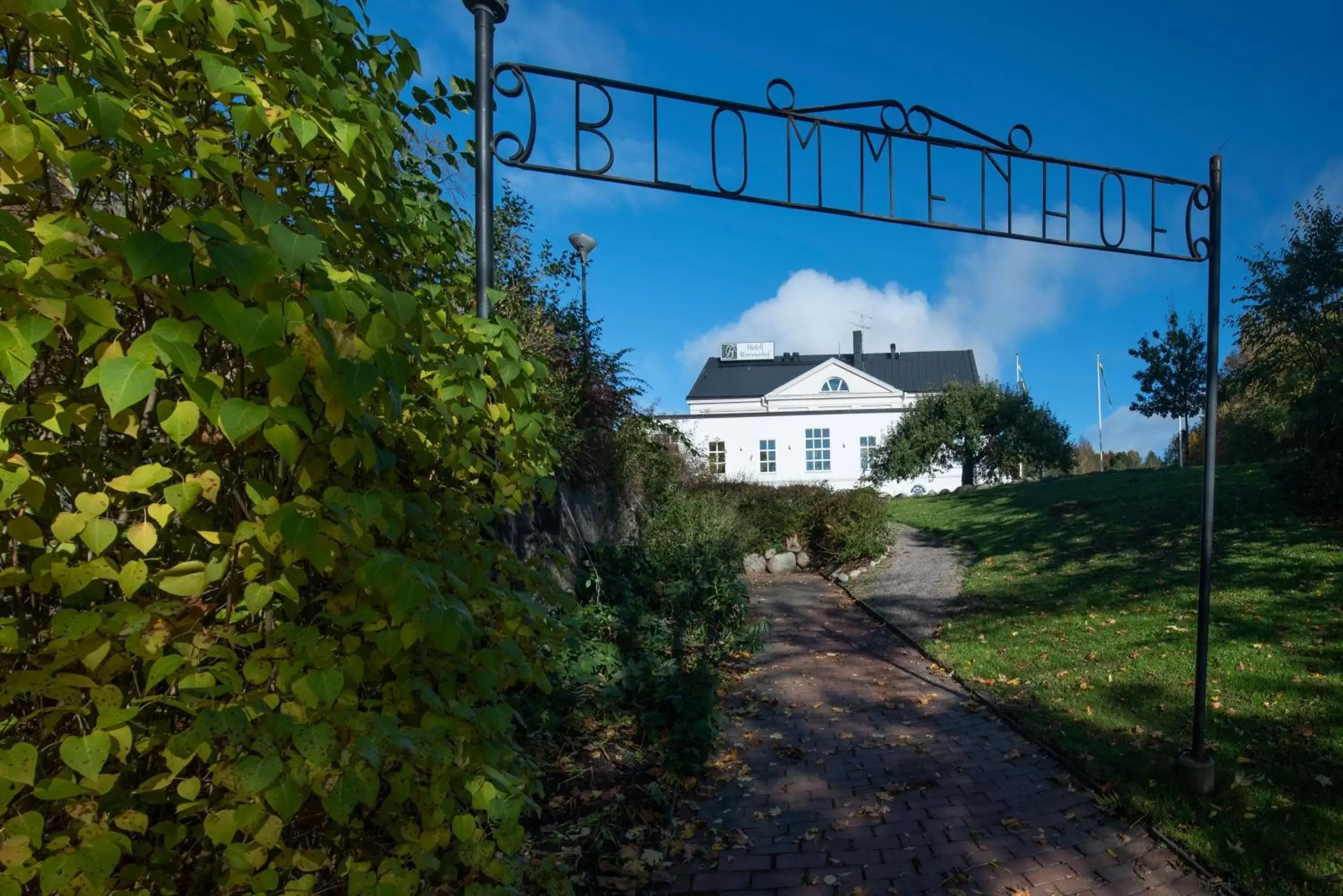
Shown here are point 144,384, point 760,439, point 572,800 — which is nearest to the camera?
point 144,384

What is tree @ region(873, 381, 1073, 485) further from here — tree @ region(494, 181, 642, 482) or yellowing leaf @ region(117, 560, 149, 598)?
yellowing leaf @ region(117, 560, 149, 598)

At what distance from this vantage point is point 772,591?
10.9m

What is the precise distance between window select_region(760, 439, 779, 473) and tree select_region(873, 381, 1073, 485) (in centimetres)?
705

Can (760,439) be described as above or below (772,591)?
above

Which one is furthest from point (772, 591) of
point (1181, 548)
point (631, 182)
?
point (631, 182)

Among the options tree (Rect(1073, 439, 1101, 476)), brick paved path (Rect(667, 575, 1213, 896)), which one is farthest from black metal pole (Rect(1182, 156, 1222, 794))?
tree (Rect(1073, 439, 1101, 476))

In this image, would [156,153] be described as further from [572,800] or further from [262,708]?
[572,800]

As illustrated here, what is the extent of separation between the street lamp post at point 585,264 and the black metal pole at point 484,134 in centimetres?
452

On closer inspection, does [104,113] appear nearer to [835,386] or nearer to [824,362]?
[835,386]

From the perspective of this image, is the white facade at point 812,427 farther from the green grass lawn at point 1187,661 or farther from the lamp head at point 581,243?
the lamp head at point 581,243

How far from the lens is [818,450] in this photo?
3484cm

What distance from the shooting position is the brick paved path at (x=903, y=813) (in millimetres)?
3008


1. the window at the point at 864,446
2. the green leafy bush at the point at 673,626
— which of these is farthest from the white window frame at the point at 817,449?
the green leafy bush at the point at 673,626

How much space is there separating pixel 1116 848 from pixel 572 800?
2776mm
